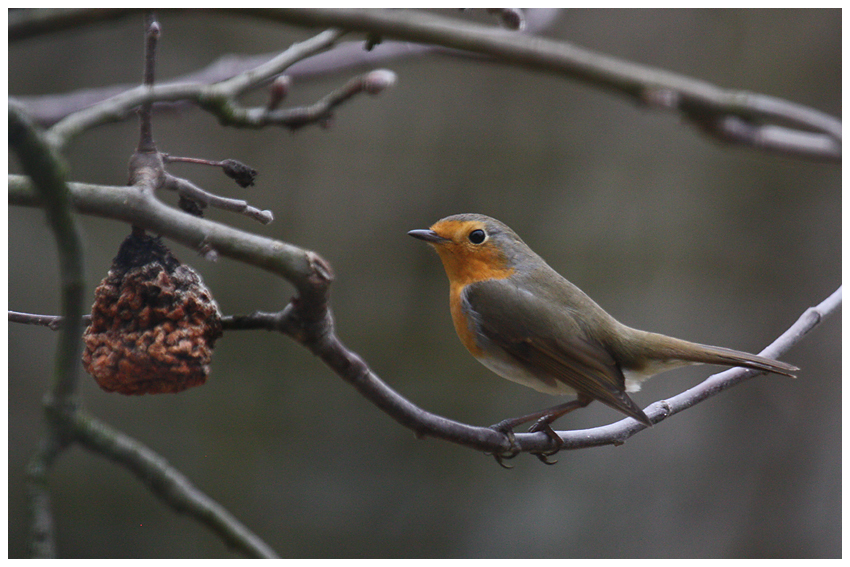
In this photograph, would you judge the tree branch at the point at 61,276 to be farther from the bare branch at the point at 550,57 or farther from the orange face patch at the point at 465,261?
the orange face patch at the point at 465,261

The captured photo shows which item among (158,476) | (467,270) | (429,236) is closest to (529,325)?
(467,270)

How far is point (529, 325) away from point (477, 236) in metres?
0.19

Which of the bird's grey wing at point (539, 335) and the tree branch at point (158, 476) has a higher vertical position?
the bird's grey wing at point (539, 335)

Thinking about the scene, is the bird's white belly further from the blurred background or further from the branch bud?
the branch bud

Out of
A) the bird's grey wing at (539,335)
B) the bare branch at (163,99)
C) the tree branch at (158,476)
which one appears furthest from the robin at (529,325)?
the tree branch at (158,476)

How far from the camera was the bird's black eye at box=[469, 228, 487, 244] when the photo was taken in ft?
3.54

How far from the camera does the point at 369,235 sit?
6.15ft

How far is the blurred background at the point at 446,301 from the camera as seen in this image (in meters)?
1.50

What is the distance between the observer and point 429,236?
1045 mm

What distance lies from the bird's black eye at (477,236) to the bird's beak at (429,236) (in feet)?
0.14

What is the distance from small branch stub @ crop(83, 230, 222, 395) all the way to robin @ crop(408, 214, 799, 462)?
46cm

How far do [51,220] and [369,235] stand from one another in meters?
1.28

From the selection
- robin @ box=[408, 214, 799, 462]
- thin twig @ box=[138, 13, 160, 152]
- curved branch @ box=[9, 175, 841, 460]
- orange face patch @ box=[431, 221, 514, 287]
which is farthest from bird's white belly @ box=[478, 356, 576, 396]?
thin twig @ box=[138, 13, 160, 152]
